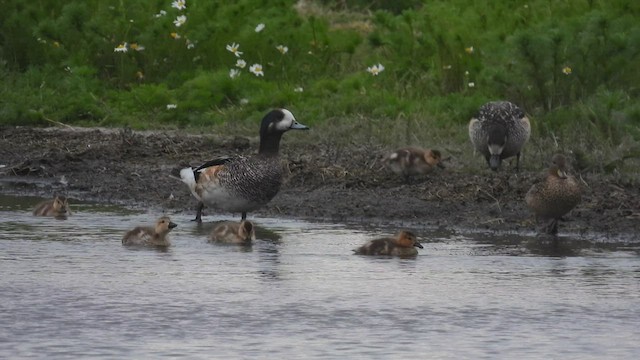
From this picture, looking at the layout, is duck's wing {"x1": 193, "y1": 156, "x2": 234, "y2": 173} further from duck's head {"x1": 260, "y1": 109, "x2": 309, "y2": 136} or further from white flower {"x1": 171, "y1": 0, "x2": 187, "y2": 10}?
white flower {"x1": 171, "y1": 0, "x2": 187, "y2": 10}

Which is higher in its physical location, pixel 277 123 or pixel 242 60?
pixel 242 60

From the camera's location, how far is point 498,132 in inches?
603

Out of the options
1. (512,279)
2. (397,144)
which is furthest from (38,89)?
(512,279)

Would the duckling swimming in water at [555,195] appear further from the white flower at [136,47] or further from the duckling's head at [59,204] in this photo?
the white flower at [136,47]

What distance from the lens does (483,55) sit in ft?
64.0

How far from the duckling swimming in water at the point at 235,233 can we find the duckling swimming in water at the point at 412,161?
104 inches

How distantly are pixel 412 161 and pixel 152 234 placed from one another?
339 cm

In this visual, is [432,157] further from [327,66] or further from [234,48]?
[234,48]

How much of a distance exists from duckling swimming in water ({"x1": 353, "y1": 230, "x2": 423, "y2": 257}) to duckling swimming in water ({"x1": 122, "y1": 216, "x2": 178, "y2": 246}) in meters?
1.59

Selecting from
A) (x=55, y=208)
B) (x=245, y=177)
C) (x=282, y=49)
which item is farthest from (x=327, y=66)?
(x=245, y=177)

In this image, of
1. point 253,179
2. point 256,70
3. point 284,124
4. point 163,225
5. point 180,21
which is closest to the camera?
point 163,225

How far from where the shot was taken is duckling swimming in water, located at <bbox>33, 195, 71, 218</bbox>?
13875 millimetres

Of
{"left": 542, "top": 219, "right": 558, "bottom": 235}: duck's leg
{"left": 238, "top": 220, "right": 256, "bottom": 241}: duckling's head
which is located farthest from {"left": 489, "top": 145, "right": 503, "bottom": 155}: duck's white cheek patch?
{"left": 238, "top": 220, "right": 256, "bottom": 241}: duckling's head

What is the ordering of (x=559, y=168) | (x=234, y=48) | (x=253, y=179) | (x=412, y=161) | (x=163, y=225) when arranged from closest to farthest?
1. (x=163, y=225)
2. (x=559, y=168)
3. (x=253, y=179)
4. (x=412, y=161)
5. (x=234, y=48)
